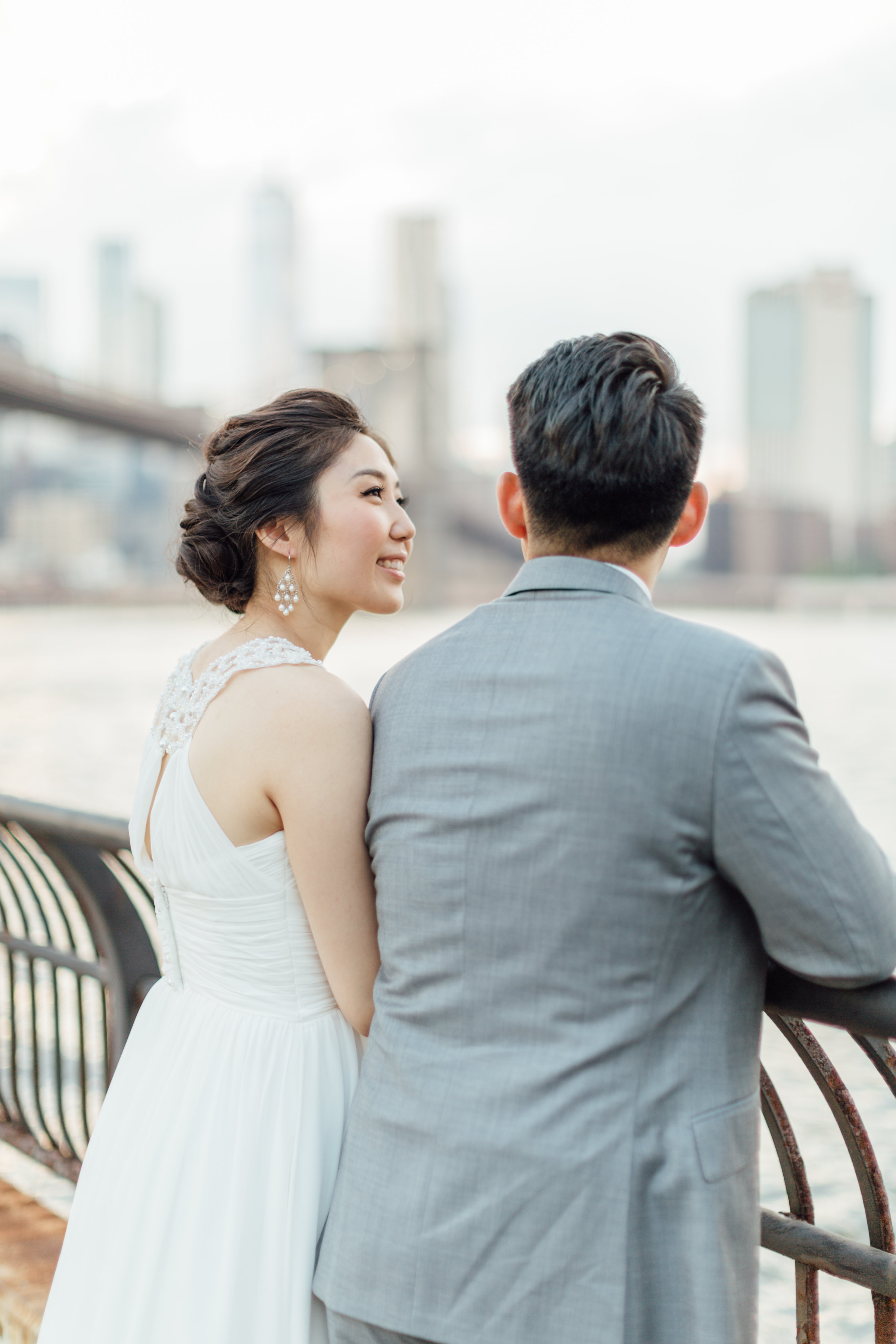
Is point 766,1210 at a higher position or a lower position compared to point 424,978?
lower

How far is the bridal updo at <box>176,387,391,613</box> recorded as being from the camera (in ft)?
3.92

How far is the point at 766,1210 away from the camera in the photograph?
119cm

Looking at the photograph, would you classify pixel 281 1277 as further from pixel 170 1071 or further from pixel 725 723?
pixel 725 723

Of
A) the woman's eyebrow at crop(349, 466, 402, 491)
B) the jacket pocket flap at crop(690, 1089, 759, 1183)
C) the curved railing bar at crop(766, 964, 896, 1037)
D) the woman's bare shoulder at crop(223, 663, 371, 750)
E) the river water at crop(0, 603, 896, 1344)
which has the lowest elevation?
the river water at crop(0, 603, 896, 1344)

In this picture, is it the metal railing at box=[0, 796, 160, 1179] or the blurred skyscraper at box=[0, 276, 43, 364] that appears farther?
the blurred skyscraper at box=[0, 276, 43, 364]

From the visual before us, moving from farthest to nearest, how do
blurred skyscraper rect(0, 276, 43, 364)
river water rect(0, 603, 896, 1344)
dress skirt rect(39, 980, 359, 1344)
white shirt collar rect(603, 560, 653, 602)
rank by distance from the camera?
blurred skyscraper rect(0, 276, 43, 364) < river water rect(0, 603, 896, 1344) < dress skirt rect(39, 980, 359, 1344) < white shirt collar rect(603, 560, 653, 602)

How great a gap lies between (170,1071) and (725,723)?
696 mm

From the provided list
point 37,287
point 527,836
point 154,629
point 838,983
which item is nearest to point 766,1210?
point 838,983

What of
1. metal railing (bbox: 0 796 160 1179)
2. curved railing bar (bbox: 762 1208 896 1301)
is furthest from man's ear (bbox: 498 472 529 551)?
metal railing (bbox: 0 796 160 1179)

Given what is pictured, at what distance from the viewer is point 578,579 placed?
90cm

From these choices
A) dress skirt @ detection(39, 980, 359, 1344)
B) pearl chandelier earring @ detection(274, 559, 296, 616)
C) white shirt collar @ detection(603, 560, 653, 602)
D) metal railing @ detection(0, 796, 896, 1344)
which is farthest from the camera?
pearl chandelier earring @ detection(274, 559, 296, 616)

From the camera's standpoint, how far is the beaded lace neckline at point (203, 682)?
1.16 metres

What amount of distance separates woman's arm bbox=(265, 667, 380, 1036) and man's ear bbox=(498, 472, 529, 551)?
0.20 meters

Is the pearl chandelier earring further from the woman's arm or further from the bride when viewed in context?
the woman's arm
